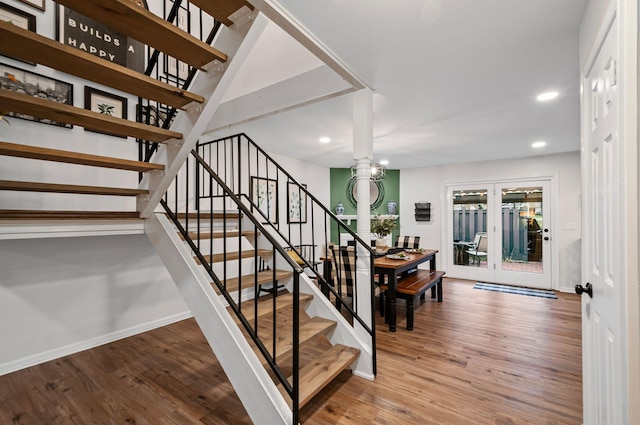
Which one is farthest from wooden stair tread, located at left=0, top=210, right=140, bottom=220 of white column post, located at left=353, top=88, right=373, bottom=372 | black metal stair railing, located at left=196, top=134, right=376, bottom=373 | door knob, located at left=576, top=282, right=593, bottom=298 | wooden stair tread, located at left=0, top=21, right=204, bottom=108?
door knob, located at left=576, top=282, right=593, bottom=298

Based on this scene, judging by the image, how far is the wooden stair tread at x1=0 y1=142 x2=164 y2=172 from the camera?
4.51ft

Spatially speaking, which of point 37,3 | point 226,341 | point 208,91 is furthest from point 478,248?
point 37,3

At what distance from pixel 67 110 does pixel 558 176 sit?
648 centimetres

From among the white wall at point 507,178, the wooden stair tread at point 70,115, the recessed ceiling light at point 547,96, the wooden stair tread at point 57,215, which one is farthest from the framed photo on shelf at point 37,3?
the white wall at point 507,178

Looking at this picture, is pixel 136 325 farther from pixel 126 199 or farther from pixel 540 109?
pixel 540 109

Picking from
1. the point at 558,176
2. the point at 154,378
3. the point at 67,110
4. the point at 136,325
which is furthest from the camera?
the point at 558,176

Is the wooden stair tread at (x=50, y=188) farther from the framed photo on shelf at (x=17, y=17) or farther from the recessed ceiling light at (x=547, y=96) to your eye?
the recessed ceiling light at (x=547, y=96)

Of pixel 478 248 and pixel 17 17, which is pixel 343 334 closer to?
pixel 17 17

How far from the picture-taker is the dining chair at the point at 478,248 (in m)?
5.73

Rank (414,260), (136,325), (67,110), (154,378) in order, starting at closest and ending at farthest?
(67,110)
(154,378)
(136,325)
(414,260)

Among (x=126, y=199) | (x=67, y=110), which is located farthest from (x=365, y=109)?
(x=126, y=199)

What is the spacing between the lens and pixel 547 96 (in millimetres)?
2756

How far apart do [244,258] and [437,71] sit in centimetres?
236

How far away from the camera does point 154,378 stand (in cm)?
235
